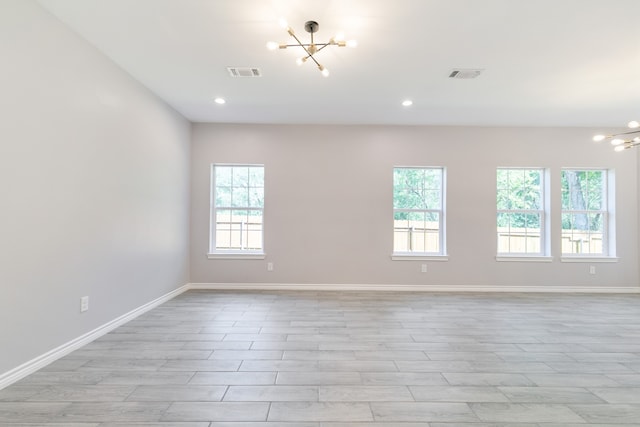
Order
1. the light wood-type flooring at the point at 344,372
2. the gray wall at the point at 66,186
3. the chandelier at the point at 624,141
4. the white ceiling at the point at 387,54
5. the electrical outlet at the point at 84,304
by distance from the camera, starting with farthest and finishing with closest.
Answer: the chandelier at the point at 624,141
the electrical outlet at the point at 84,304
the white ceiling at the point at 387,54
the gray wall at the point at 66,186
the light wood-type flooring at the point at 344,372

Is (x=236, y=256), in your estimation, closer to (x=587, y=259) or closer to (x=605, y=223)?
(x=587, y=259)

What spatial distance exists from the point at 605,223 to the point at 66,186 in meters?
7.21

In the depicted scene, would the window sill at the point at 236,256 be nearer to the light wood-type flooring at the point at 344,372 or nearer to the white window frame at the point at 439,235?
the light wood-type flooring at the point at 344,372

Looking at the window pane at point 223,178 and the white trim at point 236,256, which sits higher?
the window pane at point 223,178

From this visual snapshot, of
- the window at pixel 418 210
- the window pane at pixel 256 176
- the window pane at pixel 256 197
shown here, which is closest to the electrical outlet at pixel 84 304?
the window pane at pixel 256 197

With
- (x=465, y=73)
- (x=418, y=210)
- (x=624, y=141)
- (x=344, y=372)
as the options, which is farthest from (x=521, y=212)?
(x=344, y=372)

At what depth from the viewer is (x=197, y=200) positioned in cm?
489

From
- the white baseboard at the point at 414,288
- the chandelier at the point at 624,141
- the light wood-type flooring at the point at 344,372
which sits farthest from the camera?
the white baseboard at the point at 414,288

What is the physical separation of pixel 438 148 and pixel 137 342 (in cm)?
473

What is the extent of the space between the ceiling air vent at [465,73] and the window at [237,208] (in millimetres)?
3049

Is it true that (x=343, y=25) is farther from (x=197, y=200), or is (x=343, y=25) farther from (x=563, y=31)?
(x=197, y=200)

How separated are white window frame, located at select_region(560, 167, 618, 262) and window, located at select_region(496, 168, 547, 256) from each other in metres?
0.34

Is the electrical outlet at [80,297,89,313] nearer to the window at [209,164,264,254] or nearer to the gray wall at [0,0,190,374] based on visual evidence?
the gray wall at [0,0,190,374]

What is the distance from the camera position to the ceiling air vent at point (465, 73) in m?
3.10
